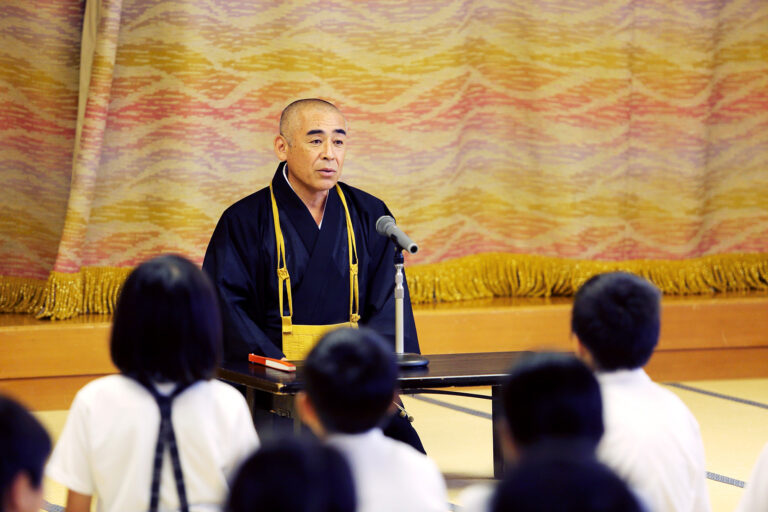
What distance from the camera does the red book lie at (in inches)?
108

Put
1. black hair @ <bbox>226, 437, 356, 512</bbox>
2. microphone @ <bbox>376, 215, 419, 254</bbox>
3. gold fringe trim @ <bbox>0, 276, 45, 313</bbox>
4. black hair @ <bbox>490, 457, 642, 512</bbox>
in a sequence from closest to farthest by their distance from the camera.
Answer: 1. black hair @ <bbox>490, 457, 642, 512</bbox>
2. black hair @ <bbox>226, 437, 356, 512</bbox>
3. microphone @ <bbox>376, 215, 419, 254</bbox>
4. gold fringe trim @ <bbox>0, 276, 45, 313</bbox>

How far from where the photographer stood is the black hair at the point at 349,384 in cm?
147

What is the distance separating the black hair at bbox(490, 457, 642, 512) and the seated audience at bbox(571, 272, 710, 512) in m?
0.84

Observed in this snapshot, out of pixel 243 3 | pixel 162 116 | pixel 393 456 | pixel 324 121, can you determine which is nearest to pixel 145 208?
pixel 162 116

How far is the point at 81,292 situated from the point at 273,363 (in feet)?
6.30

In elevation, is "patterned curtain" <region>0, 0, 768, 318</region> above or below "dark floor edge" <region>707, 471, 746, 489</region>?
above

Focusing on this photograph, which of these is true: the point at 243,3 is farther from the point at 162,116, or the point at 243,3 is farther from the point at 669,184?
the point at 669,184

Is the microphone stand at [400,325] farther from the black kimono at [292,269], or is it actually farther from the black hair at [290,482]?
the black hair at [290,482]

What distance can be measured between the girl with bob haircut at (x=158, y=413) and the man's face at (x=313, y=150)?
1566mm

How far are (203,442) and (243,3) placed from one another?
135 inches

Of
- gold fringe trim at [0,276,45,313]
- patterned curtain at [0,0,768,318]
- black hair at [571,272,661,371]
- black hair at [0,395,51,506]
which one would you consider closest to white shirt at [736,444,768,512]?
black hair at [571,272,661,371]

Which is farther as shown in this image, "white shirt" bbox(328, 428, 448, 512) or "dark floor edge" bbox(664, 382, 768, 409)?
"dark floor edge" bbox(664, 382, 768, 409)

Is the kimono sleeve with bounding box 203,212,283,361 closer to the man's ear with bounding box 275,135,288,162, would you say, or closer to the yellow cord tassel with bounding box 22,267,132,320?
the man's ear with bounding box 275,135,288,162

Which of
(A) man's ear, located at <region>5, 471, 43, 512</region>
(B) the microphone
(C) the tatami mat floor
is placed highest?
(B) the microphone
